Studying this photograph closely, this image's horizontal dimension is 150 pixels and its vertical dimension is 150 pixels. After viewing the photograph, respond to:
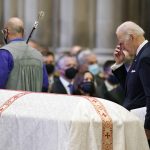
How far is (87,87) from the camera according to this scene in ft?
30.6

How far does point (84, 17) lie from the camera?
1638 centimetres

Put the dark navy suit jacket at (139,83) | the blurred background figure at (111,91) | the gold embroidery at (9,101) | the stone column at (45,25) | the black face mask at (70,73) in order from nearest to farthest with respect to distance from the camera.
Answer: the gold embroidery at (9,101)
the dark navy suit jacket at (139,83)
the blurred background figure at (111,91)
the black face mask at (70,73)
the stone column at (45,25)

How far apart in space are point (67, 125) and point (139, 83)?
1.42m

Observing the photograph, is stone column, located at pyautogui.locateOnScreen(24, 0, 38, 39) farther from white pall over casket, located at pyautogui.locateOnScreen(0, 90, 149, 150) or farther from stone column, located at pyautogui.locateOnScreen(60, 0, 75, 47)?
white pall over casket, located at pyautogui.locateOnScreen(0, 90, 149, 150)

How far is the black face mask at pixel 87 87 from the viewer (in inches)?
367

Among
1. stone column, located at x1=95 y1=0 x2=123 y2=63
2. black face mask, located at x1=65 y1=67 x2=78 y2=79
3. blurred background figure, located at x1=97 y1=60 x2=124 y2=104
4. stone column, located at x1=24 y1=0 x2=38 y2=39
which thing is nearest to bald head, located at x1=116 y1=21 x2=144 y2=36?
blurred background figure, located at x1=97 y1=60 x2=124 y2=104

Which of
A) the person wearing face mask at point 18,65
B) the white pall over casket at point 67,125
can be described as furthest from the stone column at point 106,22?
the white pall over casket at point 67,125

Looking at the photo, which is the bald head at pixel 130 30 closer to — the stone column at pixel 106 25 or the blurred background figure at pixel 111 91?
the blurred background figure at pixel 111 91

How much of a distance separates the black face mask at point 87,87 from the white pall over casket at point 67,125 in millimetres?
3410

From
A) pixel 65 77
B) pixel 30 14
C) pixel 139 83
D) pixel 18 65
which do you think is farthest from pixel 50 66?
pixel 30 14

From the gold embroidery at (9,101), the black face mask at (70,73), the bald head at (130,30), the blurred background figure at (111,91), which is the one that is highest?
the bald head at (130,30)

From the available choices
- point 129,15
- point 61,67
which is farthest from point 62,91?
point 129,15

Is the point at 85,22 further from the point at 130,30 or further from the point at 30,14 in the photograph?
the point at 130,30

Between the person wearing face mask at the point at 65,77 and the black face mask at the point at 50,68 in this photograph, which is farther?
the black face mask at the point at 50,68
